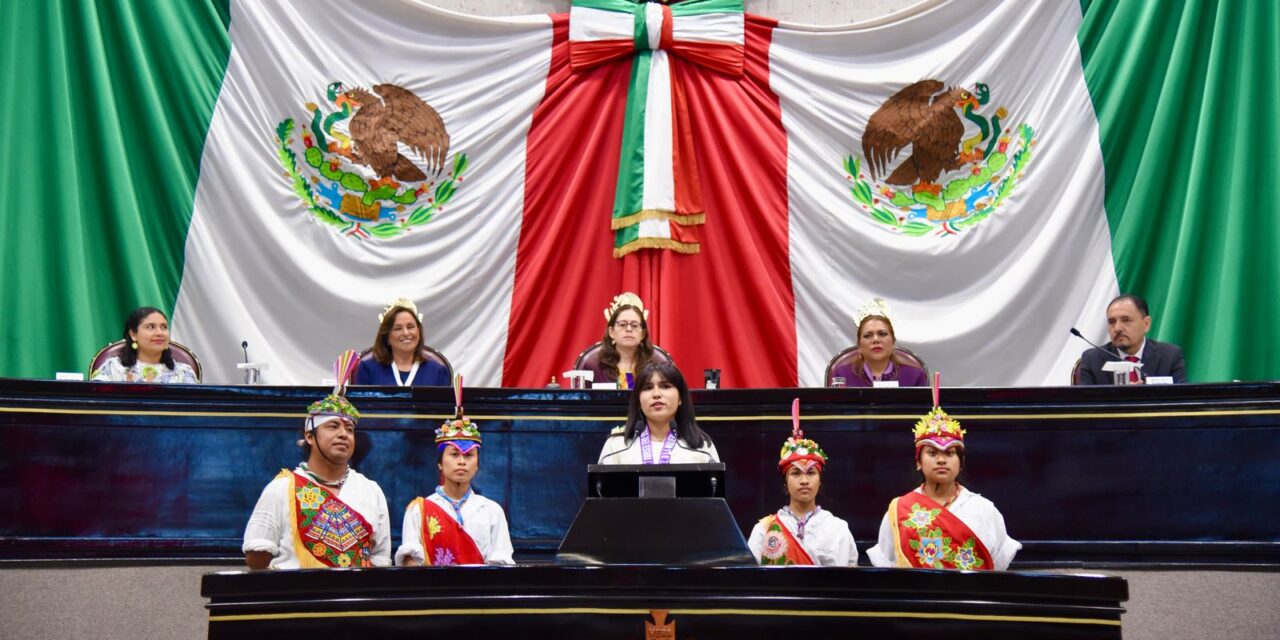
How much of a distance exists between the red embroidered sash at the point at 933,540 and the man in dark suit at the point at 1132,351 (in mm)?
2290

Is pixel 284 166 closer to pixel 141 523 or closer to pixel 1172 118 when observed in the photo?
pixel 141 523

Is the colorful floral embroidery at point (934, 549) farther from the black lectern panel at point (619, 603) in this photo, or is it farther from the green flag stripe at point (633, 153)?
the green flag stripe at point (633, 153)

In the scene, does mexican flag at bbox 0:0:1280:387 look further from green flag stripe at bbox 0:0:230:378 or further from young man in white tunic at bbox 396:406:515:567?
young man in white tunic at bbox 396:406:515:567

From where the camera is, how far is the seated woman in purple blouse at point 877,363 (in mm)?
6418

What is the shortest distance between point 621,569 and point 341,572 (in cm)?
72

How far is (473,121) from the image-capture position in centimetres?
824

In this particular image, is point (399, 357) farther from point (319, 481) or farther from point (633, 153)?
point (633, 153)

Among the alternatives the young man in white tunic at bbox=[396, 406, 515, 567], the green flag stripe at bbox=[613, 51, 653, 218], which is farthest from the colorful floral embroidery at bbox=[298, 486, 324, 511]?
the green flag stripe at bbox=[613, 51, 653, 218]

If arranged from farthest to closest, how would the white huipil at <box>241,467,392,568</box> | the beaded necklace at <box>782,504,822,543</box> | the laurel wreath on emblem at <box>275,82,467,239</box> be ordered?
1. the laurel wreath on emblem at <box>275,82,467,239</box>
2. the beaded necklace at <box>782,504,822,543</box>
3. the white huipil at <box>241,467,392,568</box>

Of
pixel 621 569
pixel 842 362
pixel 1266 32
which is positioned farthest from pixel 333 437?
pixel 1266 32

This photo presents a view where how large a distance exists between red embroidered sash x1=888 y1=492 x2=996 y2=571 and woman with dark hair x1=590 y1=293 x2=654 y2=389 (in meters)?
2.14

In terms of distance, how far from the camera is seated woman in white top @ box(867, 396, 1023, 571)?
14.3ft

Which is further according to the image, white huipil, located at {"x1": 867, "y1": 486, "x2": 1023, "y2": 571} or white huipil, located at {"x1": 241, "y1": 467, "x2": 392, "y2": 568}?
white huipil, located at {"x1": 867, "y1": 486, "x2": 1023, "y2": 571}

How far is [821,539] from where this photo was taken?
4750mm
